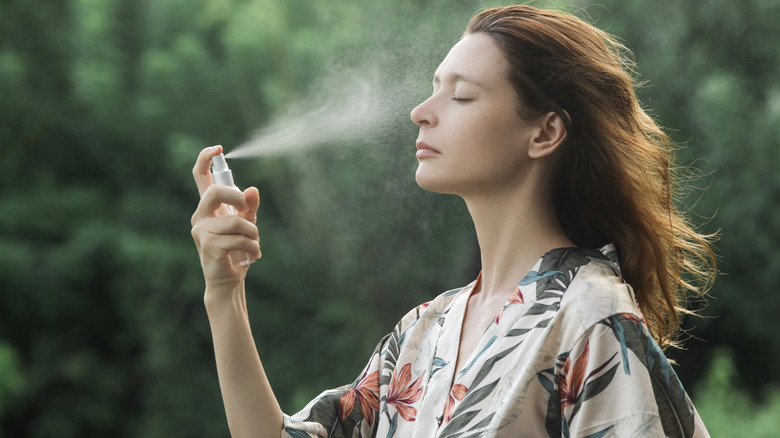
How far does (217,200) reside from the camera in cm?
102

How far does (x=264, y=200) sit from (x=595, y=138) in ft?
8.05

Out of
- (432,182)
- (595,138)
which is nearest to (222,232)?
(432,182)

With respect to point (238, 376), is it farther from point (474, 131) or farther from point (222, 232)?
point (474, 131)

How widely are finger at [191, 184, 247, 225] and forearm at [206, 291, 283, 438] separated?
0.39 feet

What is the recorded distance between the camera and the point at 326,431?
1123 millimetres

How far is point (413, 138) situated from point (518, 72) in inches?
50.8

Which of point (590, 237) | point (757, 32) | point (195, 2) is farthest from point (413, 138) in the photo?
point (195, 2)

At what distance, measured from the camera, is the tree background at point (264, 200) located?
7.87ft

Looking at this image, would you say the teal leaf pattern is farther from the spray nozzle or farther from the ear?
the spray nozzle

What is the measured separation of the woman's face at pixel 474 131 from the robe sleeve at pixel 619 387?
0.83 feet

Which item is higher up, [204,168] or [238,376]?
[204,168]

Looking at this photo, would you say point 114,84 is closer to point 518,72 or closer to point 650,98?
point 650,98

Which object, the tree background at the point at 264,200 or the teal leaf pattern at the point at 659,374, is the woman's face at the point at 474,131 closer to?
the teal leaf pattern at the point at 659,374

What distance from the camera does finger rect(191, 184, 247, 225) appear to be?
1.01 meters
